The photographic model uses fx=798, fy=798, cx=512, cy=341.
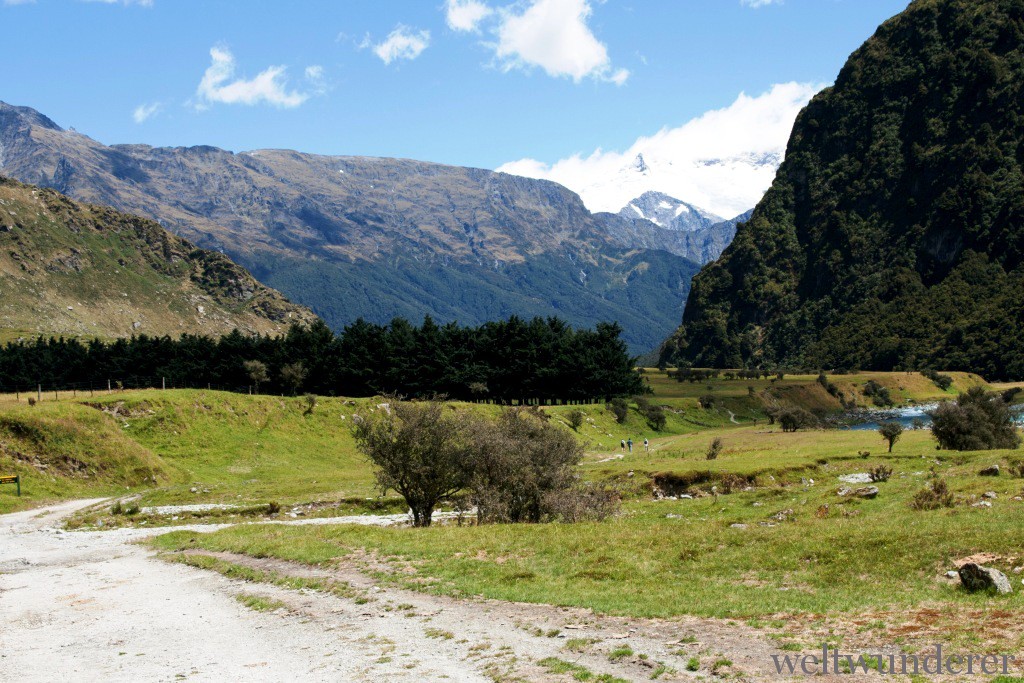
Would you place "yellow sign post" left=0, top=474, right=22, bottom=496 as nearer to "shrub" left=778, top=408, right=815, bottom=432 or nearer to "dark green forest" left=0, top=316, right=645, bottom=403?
"dark green forest" left=0, top=316, right=645, bottom=403

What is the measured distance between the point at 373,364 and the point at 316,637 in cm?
10495

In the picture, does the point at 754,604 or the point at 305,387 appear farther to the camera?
the point at 305,387

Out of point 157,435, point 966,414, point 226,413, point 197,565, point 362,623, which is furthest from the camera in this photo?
point 226,413

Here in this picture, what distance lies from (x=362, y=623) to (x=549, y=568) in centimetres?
749

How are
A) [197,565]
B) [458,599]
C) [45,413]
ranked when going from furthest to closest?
[45,413]
[197,565]
[458,599]

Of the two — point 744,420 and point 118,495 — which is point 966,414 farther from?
point 744,420

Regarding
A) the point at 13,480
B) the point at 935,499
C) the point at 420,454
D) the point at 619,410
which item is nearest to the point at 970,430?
the point at 935,499

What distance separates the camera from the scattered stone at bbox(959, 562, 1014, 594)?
2017cm

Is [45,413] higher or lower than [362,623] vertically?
higher

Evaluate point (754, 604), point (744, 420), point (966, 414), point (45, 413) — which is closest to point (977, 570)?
point (754, 604)

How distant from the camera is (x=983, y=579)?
67.0ft

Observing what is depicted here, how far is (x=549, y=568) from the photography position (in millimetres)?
28109

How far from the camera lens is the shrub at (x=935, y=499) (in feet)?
104

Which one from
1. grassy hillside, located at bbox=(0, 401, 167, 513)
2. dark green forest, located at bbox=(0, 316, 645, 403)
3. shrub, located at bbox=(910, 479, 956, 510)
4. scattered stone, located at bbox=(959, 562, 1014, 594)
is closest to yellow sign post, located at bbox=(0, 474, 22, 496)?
grassy hillside, located at bbox=(0, 401, 167, 513)
